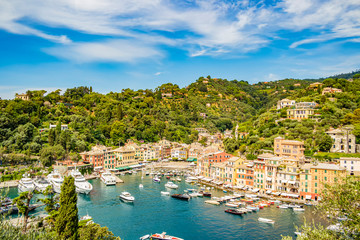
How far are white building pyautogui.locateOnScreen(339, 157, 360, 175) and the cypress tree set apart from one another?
30802 mm

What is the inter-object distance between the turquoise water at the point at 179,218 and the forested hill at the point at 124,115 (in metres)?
19.2

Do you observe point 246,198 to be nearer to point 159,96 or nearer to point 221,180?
point 221,180

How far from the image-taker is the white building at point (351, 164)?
31.2 meters

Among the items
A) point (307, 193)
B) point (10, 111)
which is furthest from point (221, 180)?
point (10, 111)

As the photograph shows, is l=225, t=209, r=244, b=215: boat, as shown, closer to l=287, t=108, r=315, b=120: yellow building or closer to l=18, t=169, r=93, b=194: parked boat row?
l=18, t=169, r=93, b=194: parked boat row

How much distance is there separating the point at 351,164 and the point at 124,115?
180 ft

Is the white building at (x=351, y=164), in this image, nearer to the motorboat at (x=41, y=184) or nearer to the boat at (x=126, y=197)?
the boat at (x=126, y=197)

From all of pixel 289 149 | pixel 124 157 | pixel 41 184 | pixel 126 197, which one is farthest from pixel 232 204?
pixel 124 157

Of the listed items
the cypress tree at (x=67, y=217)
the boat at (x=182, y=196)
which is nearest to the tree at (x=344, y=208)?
the cypress tree at (x=67, y=217)

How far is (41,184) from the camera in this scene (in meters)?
33.7

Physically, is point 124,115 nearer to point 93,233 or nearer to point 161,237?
point 161,237

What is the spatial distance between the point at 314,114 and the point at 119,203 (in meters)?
38.1

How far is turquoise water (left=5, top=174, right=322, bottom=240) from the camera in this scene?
22.2 meters

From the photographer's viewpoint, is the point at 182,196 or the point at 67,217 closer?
the point at 67,217
